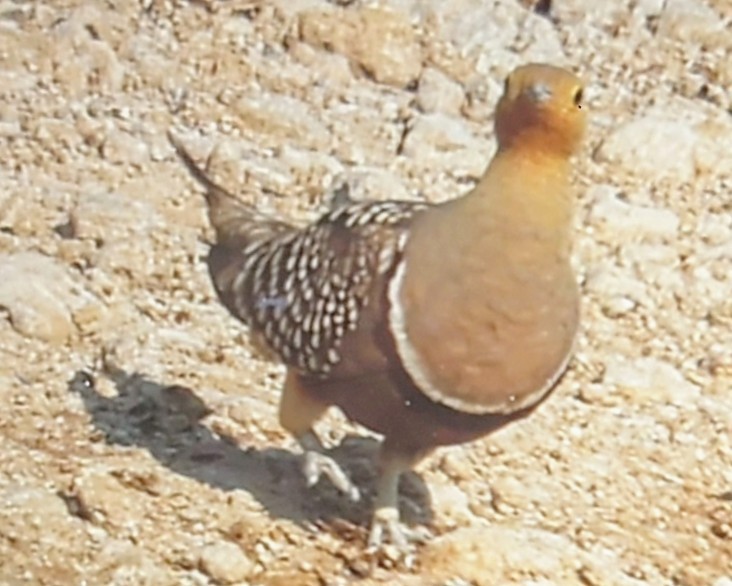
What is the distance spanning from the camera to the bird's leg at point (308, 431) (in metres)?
4.22

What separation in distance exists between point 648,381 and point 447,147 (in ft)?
4.49

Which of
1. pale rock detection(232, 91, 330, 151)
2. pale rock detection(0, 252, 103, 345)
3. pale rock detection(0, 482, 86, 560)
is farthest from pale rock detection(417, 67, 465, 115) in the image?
pale rock detection(0, 482, 86, 560)

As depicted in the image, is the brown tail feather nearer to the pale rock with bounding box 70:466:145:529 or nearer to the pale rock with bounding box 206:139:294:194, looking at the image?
the pale rock with bounding box 70:466:145:529

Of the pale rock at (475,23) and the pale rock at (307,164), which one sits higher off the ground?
the pale rock at (475,23)

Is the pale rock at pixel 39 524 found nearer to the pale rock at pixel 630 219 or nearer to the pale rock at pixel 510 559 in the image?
the pale rock at pixel 510 559

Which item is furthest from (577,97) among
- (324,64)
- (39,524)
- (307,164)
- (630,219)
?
(324,64)

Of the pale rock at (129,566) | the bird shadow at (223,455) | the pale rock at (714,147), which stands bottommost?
the pale rock at (129,566)

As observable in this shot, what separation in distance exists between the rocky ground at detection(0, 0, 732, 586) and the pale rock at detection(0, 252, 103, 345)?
10 millimetres

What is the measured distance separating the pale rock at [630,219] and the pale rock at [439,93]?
0.71 metres

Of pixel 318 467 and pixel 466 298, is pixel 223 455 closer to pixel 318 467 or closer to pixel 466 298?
pixel 318 467

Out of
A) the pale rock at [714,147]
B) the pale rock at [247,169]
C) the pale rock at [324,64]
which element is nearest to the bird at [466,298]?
the pale rock at [247,169]

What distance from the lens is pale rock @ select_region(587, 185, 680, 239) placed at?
5.76 meters

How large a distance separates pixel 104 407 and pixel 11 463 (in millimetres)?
399

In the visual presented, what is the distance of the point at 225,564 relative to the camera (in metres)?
4.03
